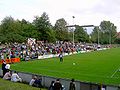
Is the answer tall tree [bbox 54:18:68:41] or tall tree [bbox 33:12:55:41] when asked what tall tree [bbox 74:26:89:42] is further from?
tall tree [bbox 33:12:55:41]

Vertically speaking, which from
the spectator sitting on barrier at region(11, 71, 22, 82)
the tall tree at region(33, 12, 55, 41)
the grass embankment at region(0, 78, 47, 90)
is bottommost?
the grass embankment at region(0, 78, 47, 90)

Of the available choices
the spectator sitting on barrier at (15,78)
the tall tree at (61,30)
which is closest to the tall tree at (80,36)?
the tall tree at (61,30)

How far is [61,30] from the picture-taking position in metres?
108

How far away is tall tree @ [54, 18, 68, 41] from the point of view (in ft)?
334

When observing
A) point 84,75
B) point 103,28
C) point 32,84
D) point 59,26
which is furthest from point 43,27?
point 103,28

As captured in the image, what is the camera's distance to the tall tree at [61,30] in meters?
102

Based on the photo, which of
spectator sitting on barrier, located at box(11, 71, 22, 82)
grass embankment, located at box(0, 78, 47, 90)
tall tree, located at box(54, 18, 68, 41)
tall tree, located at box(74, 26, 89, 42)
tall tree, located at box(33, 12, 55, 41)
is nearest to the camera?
grass embankment, located at box(0, 78, 47, 90)

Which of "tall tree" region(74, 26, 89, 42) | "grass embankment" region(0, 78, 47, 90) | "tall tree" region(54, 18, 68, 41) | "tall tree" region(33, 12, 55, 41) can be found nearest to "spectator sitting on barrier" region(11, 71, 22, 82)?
"grass embankment" region(0, 78, 47, 90)

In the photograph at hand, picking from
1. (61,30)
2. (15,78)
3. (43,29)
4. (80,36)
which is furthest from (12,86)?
(80,36)

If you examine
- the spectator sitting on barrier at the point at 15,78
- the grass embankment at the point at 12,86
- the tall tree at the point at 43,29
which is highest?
the tall tree at the point at 43,29

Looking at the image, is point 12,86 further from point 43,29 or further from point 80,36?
point 80,36

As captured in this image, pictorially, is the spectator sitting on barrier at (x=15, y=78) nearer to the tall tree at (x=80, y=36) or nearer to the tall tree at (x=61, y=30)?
the tall tree at (x=61, y=30)

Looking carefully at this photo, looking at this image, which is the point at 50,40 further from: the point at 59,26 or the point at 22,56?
the point at 22,56

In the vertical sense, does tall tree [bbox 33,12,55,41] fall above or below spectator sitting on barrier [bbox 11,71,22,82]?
above
